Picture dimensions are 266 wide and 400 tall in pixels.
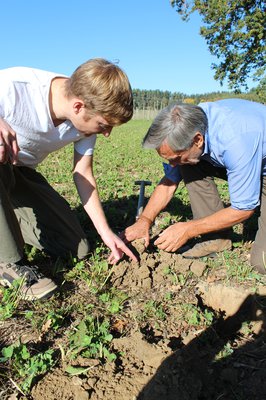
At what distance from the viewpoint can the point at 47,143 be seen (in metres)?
3.04

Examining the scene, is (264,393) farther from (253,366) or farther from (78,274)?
(78,274)

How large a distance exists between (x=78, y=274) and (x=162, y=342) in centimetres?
109

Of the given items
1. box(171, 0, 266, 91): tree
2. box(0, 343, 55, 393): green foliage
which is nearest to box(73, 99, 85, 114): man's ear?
box(0, 343, 55, 393): green foliage

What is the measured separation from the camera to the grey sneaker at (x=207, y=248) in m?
3.66

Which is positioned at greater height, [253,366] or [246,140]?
[246,140]

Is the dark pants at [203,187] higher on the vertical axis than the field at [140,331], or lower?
higher

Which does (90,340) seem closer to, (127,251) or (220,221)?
(127,251)

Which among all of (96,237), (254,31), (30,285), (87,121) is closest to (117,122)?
(87,121)

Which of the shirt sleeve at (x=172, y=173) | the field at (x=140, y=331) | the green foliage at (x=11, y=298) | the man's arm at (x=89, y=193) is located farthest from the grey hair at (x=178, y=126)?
the green foliage at (x=11, y=298)

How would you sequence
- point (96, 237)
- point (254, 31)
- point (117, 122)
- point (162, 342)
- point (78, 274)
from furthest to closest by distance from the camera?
point (254, 31) < point (96, 237) < point (78, 274) < point (117, 122) < point (162, 342)

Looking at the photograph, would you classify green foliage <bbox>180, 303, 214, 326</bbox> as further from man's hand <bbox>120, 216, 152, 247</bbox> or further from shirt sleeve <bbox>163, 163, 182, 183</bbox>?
shirt sleeve <bbox>163, 163, 182, 183</bbox>

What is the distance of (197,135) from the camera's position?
2.93 m

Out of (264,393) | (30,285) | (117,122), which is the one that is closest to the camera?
(264,393)

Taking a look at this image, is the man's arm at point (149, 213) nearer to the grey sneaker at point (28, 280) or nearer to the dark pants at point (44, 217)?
the dark pants at point (44, 217)
